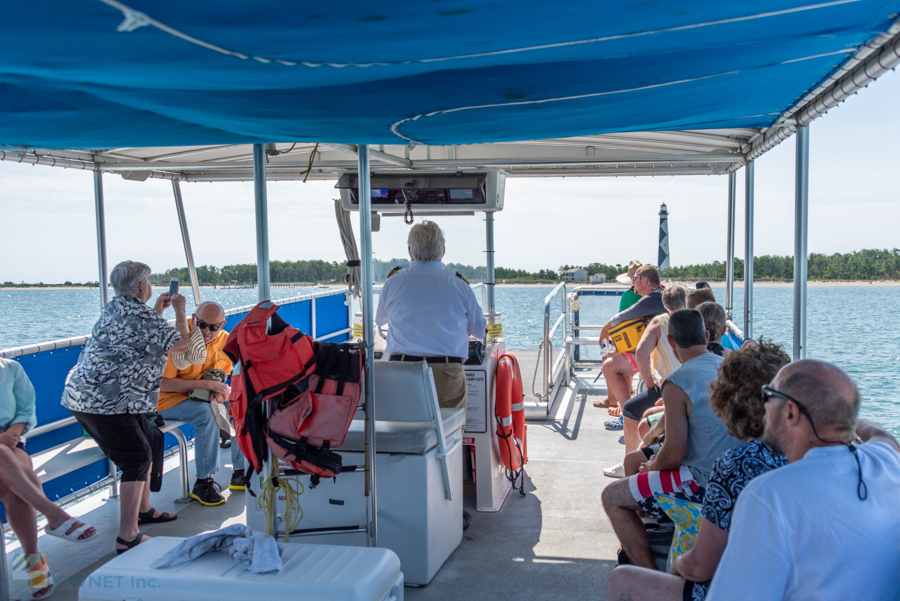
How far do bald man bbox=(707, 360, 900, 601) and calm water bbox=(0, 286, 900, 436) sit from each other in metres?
0.24

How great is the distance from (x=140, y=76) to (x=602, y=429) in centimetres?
439

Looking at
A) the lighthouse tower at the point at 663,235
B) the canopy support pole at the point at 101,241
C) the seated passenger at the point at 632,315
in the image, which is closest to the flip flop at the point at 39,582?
the canopy support pole at the point at 101,241

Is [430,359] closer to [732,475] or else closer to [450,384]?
[450,384]

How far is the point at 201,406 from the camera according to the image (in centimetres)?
388

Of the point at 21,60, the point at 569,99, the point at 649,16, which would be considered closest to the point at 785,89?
the point at 569,99

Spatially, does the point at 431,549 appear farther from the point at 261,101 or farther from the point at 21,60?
the point at 21,60

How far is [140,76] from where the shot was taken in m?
1.70

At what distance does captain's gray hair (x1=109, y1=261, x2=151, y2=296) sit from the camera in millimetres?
3006

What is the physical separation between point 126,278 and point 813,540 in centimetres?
290

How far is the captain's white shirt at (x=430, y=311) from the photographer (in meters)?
3.20

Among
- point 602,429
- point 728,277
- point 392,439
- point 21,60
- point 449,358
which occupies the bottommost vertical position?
point 602,429

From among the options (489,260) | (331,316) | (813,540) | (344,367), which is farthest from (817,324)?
(813,540)

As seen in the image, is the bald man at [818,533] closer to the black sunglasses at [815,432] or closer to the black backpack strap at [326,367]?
the black sunglasses at [815,432]

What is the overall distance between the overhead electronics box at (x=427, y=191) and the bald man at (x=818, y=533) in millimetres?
3385
